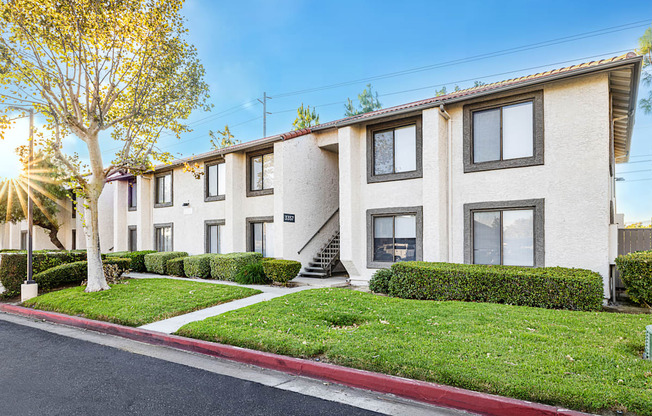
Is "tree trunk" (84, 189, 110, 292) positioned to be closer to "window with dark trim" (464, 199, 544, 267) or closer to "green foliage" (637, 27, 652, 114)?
"window with dark trim" (464, 199, 544, 267)

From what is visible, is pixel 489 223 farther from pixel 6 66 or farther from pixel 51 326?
pixel 6 66

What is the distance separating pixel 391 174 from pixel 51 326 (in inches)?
405

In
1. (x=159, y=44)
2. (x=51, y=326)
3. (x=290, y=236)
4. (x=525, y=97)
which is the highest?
(x=159, y=44)

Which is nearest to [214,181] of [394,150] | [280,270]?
[280,270]

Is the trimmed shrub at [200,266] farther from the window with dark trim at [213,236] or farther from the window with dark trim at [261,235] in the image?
the window with dark trim at [213,236]

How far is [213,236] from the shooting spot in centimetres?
1923

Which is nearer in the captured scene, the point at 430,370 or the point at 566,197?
the point at 430,370

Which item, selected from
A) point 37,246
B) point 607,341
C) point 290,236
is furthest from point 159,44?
point 37,246

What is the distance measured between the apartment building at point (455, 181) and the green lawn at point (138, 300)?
13.5 feet

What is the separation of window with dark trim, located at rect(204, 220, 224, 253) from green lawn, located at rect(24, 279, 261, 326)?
18.1 ft

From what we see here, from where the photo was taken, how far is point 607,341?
5.97 meters

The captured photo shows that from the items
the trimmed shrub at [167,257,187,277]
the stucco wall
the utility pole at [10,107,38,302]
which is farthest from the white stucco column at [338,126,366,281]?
the utility pole at [10,107,38,302]

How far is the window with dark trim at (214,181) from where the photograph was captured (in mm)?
18750

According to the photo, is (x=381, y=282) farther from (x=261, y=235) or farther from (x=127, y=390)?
(x=261, y=235)
